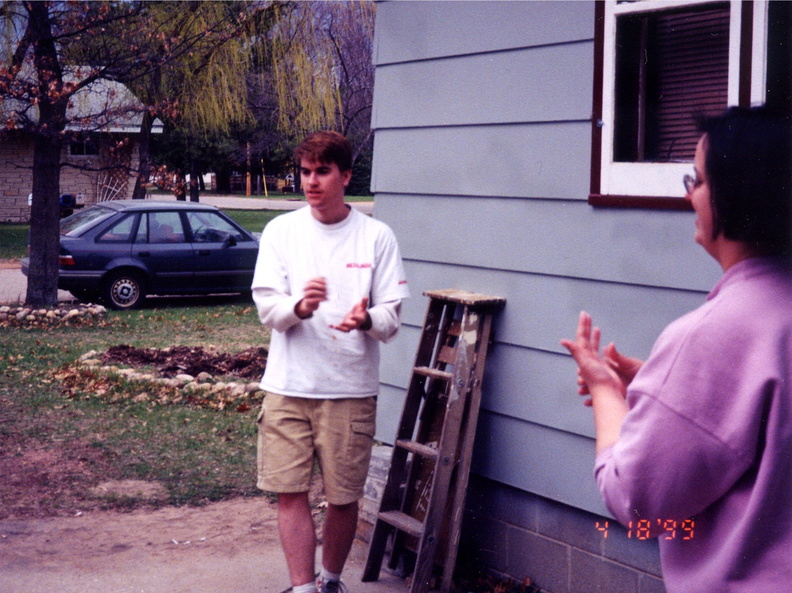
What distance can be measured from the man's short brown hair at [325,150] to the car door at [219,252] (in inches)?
447

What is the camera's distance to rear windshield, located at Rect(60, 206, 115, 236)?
1461 centimetres

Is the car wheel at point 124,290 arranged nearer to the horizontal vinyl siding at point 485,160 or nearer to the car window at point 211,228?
the car window at point 211,228

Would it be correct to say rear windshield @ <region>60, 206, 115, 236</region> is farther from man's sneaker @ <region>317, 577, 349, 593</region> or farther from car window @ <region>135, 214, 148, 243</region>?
man's sneaker @ <region>317, 577, 349, 593</region>

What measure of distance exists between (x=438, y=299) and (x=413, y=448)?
27.1 inches

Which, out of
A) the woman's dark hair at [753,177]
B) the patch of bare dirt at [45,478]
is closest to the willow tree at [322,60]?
the patch of bare dirt at [45,478]

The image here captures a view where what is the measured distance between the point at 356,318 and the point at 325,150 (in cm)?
76

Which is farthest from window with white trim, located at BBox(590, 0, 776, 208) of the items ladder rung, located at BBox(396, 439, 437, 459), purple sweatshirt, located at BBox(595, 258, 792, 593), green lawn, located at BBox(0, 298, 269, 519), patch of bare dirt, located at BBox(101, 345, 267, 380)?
patch of bare dirt, located at BBox(101, 345, 267, 380)

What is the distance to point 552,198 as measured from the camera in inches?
162

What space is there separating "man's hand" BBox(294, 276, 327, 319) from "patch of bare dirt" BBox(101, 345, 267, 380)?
603cm

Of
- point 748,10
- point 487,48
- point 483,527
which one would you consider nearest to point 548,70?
point 487,48

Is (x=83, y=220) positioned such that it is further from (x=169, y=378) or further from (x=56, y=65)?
(x=169, y=378)

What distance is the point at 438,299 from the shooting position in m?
4.48

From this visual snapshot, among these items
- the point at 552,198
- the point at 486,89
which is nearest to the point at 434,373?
the point at 552,198

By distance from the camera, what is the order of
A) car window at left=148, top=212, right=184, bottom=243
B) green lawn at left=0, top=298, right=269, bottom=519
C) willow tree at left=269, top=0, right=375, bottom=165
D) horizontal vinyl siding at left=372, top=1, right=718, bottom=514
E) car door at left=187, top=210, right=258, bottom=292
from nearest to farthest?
horizontal vinyl siding at left=372, top=1, right=718, bottom=514 < green lawn at left=0, top=298, right=269, bottom=519 < car window at left=148, top=212, right=184, bottom=243 < car door at left=187, top=210, right=258, bottom=292 < willow tree at left=269, top=0, right=375, bottom=165
